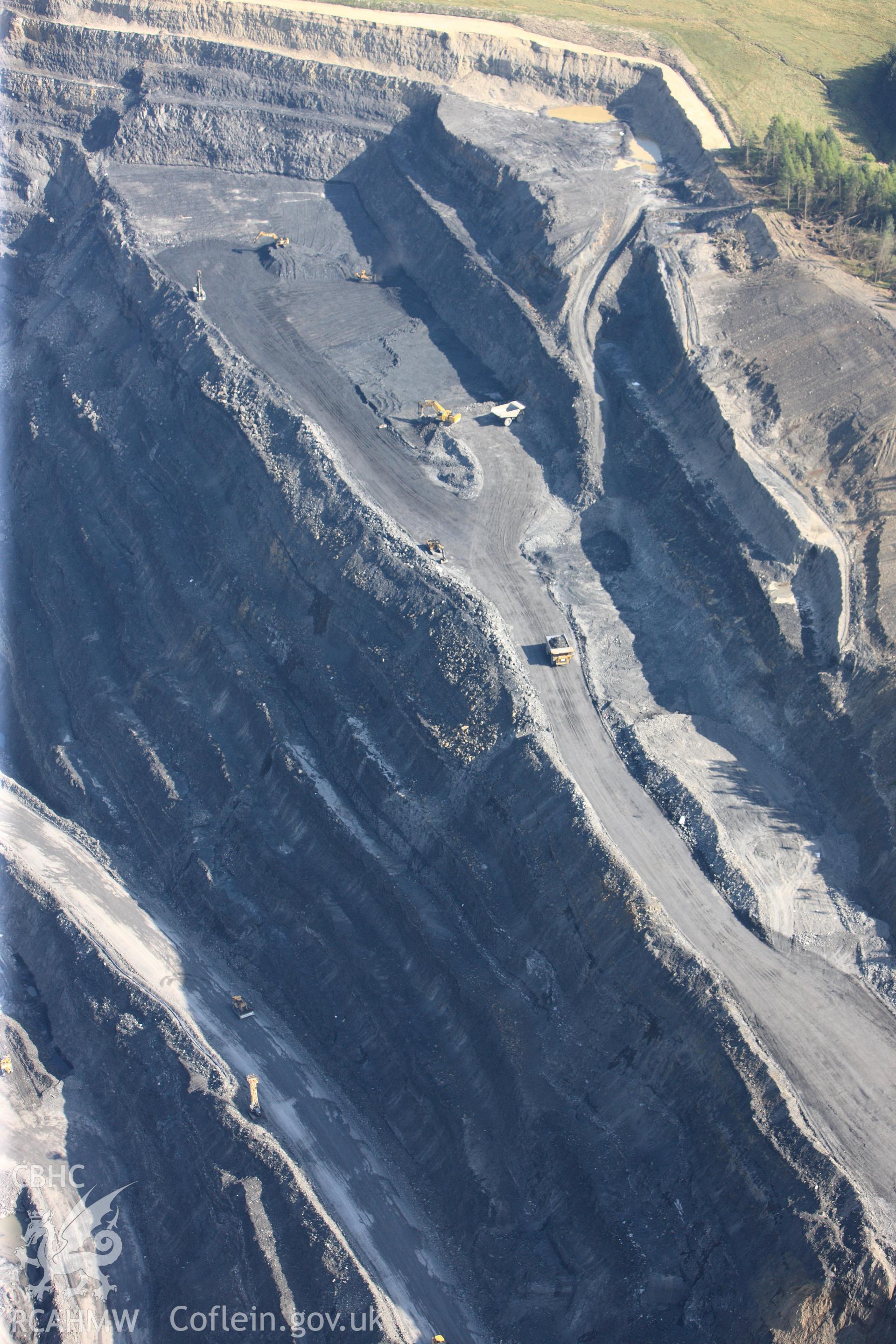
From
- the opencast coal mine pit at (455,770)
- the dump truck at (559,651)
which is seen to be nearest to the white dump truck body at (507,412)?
the opencast coal mine pit at (455,770)

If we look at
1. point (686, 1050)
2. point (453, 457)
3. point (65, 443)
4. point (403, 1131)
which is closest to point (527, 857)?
point (686, 1050)

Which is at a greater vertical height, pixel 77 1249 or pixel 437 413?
pixel 437 413

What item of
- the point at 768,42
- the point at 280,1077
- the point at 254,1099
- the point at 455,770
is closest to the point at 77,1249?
the point at 254,1099

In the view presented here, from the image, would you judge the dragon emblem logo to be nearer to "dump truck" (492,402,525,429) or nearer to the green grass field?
"dump truck" (492,402,525,429)

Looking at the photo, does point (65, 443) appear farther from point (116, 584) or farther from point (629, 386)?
point (629, 386)

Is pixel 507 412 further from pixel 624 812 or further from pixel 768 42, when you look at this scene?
pixel 768 42

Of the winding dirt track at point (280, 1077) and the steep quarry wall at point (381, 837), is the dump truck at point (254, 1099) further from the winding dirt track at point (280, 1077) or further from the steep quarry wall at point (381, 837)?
the steep quarry wall at point (381, 837)
